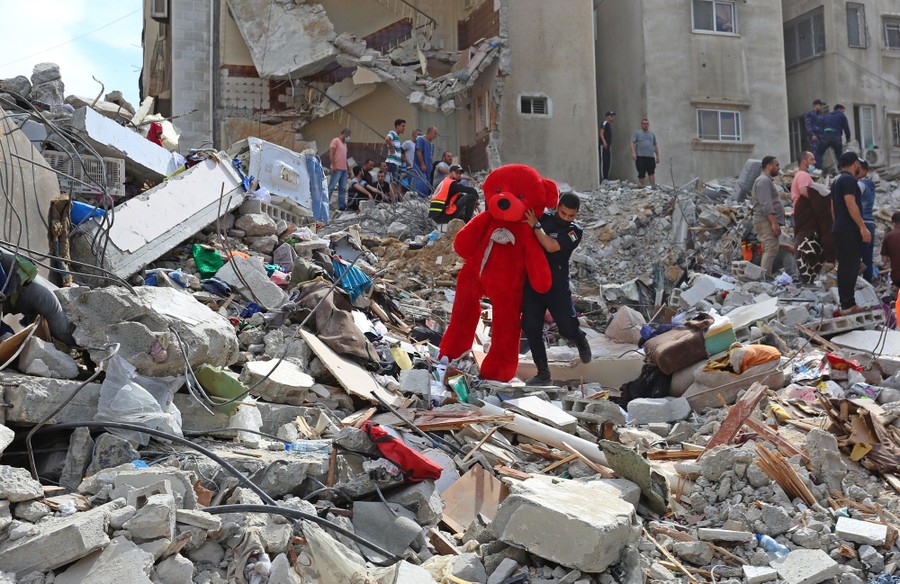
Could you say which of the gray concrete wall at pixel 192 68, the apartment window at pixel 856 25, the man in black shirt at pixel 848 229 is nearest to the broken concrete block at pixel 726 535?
the man in black shirt at pixel 848 229

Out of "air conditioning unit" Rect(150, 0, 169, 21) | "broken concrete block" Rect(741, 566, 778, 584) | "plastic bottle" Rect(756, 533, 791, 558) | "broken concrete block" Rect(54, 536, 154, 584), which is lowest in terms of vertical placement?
"broken concrete block" Rect(741, 566, 778, 584)

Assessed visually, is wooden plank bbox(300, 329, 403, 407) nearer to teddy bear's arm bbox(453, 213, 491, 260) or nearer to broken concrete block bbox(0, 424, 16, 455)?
teddy bear's arm bbox(453, 213, 491, 260)

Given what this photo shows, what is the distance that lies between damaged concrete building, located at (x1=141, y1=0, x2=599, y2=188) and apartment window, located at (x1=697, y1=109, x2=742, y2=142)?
2.60m

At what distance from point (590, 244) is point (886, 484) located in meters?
9.15

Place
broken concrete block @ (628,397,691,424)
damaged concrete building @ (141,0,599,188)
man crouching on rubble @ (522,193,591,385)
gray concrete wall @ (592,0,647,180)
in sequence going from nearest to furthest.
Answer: broken concrete block @ (628,397,691,424) → man crouching on rubble @ (522,193,591,385) → damaged concrete building @ (141,0,599,188) → gray concrete wall @ (592,0,647,180)

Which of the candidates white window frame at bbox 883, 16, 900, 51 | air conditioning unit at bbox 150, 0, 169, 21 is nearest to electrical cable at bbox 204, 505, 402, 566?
air conditioning unit at bbox 150, 0, 169, 21

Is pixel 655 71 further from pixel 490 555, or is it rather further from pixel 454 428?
pixel 490 555

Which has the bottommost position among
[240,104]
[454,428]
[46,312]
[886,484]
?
[886,484]

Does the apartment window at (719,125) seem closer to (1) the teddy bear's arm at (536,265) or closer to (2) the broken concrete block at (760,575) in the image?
(1) the teddy bear's arm at (536,265)

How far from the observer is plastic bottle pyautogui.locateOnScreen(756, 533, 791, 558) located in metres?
4.72

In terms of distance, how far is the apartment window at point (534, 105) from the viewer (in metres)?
20.2

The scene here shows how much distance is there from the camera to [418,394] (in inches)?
267

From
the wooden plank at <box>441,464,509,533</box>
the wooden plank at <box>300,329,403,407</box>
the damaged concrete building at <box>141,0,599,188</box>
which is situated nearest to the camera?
the wooden plank at <box>441,464,509,533</box>

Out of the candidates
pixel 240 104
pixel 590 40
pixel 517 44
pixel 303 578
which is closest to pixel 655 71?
pixel 590 40
